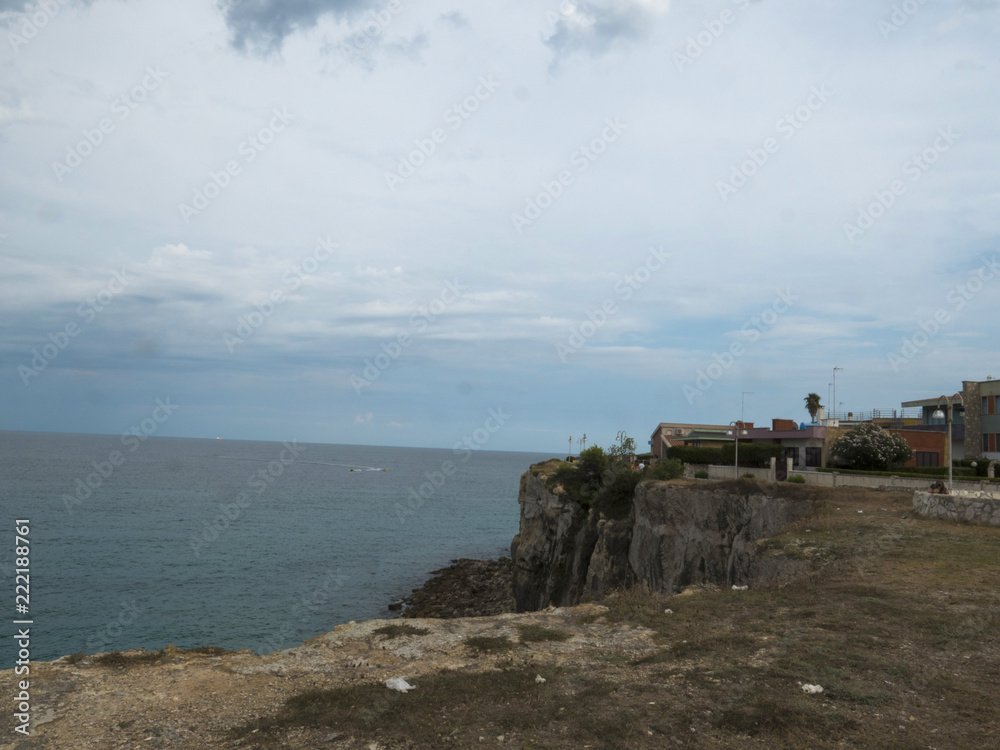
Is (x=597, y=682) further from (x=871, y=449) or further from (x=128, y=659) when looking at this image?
(x=871, y=449)

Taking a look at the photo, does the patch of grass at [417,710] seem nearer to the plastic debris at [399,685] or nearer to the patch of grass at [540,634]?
the plastic debris at [399,685]

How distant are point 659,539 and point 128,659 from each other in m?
28.3

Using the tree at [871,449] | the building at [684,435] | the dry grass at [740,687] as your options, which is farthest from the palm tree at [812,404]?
the dry grass at [740,687]

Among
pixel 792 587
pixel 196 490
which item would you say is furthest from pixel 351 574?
pixel 196 490

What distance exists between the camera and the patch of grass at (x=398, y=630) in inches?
561

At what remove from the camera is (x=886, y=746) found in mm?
8250

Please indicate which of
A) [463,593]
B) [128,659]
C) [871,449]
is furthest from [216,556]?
[871,449]

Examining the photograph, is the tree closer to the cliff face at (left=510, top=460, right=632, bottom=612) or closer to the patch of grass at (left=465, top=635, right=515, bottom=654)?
the cliff face at (left=510, top=460, right=632, bottom=612)

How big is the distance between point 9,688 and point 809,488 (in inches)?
1237

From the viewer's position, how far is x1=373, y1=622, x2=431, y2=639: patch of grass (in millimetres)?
14254

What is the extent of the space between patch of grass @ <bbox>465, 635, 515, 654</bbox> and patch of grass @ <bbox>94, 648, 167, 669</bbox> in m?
6.00

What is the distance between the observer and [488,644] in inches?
518

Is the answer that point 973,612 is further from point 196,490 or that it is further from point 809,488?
point 196,490

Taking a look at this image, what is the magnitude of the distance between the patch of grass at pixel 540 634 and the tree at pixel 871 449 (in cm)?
4067
